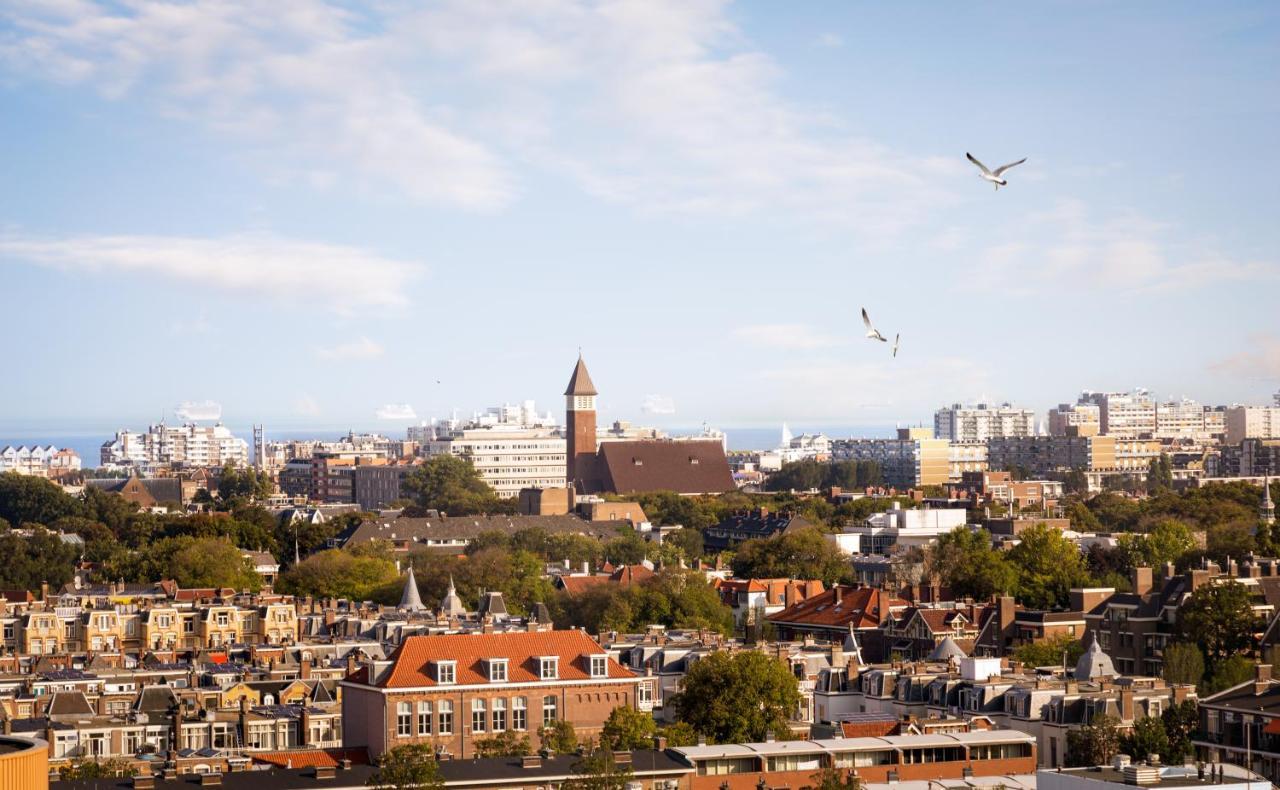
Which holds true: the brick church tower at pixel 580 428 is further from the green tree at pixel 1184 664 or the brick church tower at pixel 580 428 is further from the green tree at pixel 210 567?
the green tree at pixel 1184 664

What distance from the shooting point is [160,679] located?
60.7 metres

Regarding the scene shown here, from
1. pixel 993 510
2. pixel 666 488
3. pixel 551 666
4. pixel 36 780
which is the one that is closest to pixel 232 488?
pixel 666 488

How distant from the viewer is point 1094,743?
155ft

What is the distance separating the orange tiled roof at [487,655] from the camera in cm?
5162

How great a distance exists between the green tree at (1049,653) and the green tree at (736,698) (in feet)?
43.6

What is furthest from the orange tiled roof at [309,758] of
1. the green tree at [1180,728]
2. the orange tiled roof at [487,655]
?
the green tree at [1180,728]

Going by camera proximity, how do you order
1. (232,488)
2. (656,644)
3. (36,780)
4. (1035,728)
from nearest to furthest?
1. (36,780)
2. (1035,728)
3. (656,644)
4. (232,488)

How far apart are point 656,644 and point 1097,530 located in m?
68.6

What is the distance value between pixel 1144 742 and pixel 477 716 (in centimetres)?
1475

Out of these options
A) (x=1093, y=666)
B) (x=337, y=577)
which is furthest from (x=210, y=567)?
(x=1093, y=666)

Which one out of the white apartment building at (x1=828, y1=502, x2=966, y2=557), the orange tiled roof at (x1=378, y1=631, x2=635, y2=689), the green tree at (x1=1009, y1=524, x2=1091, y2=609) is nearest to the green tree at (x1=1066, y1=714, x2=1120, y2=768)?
the orange tiled roof at (x1=378, y1=631, x2=635, y2=689)

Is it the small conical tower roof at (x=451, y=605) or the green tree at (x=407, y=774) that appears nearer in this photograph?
the green tree at (x=407, y=774)

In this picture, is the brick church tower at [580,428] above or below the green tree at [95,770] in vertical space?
above

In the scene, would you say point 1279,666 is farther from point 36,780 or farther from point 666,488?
point 666,488
